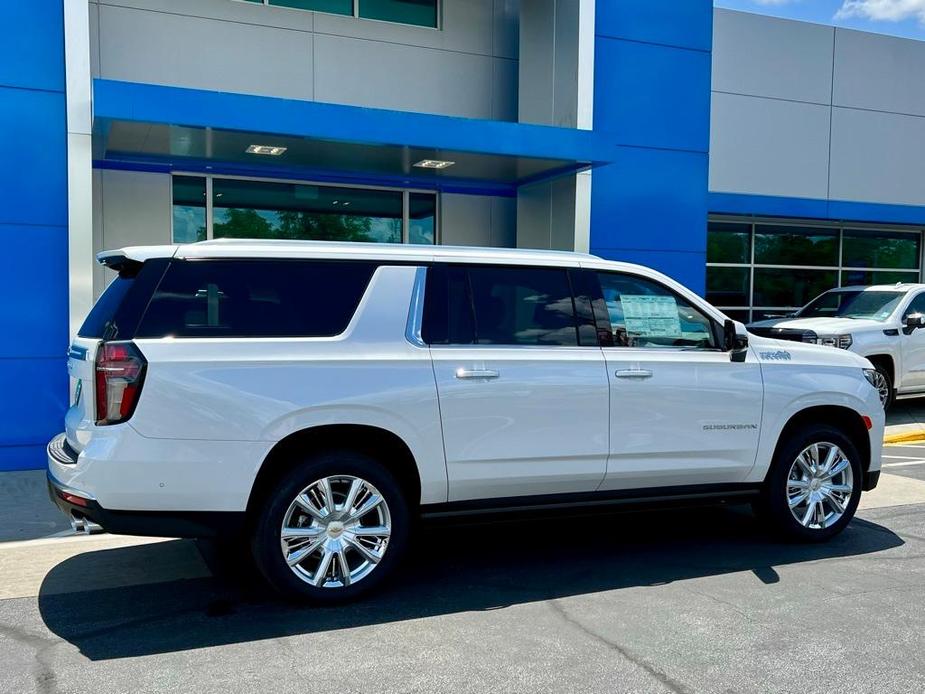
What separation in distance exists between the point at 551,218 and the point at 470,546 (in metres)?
6.35

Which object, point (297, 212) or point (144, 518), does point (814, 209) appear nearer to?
point (297, 212)

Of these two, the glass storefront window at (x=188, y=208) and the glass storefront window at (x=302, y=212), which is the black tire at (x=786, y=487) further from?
the glass storefront window at (x=188, y=208)

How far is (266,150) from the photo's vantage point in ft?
33.7

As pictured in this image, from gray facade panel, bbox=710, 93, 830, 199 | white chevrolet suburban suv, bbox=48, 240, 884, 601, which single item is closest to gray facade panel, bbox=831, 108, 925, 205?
gray facade panel, bbox=710, 93, 830, 199

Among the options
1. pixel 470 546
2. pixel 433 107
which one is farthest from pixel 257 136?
pixel 470 546

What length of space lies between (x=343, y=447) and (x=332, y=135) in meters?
5.08

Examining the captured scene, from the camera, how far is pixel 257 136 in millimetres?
9438

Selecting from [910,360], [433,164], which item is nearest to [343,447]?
[433,164]

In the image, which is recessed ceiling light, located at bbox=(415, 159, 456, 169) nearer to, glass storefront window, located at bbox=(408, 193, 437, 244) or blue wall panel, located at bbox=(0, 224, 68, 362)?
glass storefront window, located at bbox=(408, 193, 437, 244)

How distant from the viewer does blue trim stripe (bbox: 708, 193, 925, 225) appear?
48.8 ft

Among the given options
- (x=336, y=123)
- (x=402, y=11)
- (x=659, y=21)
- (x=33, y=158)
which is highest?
(x=402, y=11)

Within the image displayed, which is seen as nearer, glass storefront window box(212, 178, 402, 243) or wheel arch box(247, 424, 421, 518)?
wheel arch box(247, 424, 421, 518)

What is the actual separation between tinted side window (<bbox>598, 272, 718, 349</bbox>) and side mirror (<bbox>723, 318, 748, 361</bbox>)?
79mm

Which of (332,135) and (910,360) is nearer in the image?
(332,135)
